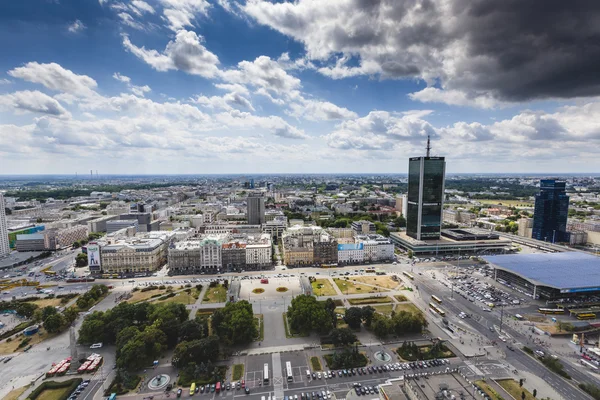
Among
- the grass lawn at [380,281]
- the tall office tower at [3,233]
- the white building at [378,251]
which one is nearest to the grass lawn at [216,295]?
the grass lawn at [380,281]

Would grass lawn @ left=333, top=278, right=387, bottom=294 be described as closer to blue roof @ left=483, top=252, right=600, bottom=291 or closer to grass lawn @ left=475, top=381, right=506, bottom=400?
blue roof @ left=483, top=252, right=600, bottom=291

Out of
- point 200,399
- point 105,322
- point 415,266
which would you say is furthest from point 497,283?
point 105,322

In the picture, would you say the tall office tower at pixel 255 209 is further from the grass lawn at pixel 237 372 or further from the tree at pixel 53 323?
the grass lawn at pixel 237 372

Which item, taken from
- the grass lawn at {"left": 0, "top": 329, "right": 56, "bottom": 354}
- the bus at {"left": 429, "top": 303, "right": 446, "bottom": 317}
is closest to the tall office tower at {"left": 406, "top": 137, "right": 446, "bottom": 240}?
the bus at {"left": 429, "top": 303, "right": 446, "bottom": 317}

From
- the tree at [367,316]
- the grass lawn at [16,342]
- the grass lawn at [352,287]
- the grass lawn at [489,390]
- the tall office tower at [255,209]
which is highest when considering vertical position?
the tall office tower at [255,209]

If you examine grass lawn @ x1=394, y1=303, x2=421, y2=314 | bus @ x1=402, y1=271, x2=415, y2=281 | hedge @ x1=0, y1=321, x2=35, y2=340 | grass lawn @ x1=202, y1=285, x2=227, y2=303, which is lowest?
hedge @ x1=0, y1=321, x2=35, y2=340

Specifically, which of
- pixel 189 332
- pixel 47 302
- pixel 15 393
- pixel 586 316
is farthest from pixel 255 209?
pixel 586 316

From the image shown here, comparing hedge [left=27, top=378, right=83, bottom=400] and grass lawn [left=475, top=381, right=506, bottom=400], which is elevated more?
grass lawn [left=475, top=381, right=506, bottom=400]
